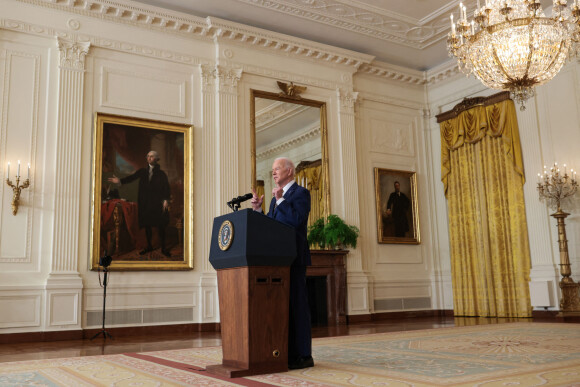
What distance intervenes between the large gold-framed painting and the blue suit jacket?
15.2 ft

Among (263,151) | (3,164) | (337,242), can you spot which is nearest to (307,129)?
(263,151)

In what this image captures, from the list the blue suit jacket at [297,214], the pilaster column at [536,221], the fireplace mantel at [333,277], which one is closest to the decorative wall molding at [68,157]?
the fireplace mantel at [333,277]

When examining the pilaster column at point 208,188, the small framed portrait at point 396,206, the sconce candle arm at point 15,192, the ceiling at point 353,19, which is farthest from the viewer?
the small framed portrait at point 396,206

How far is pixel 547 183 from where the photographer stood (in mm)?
8891

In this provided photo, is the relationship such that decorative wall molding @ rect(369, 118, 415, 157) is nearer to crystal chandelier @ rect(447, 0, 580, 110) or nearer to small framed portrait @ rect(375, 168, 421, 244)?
small framed portrait @ rect(375, 168, 421, 244)

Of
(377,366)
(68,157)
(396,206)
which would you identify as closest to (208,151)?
(68,157)

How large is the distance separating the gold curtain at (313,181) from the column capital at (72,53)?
155 inches

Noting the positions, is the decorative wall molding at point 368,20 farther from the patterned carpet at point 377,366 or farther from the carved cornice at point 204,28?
the patterned carpet at point 377,366

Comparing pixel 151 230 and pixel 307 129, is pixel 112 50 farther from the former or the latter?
pixel 307 129

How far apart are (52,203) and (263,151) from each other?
137 inches

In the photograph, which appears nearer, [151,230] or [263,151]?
[151,230]

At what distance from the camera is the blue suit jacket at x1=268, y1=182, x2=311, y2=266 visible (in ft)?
13.1

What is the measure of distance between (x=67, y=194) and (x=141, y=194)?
3.47ft

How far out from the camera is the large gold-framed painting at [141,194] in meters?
8.09
